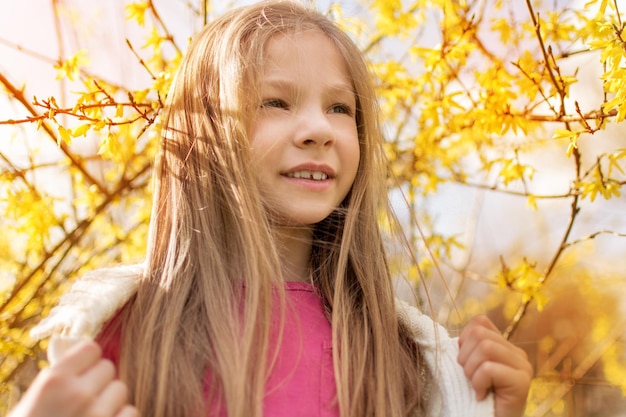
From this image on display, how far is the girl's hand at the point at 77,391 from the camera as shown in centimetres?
78

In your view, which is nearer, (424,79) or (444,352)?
(444,352)

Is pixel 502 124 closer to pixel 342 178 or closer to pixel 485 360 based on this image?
pixel 342 178

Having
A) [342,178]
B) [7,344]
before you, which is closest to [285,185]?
[342,178]

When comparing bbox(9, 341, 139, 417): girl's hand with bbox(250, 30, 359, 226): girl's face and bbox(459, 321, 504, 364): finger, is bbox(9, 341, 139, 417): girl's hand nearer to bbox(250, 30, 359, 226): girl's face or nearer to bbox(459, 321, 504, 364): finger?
bbox(250, 30, 359, 226): girl's face

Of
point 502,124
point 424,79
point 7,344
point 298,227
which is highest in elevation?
point 424,79

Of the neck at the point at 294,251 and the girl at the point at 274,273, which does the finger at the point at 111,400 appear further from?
the neck at the point at 294,251

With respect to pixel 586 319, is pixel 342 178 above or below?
above

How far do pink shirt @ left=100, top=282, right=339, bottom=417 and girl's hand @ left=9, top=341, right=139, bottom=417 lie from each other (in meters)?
0.19

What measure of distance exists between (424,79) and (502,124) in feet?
1.15

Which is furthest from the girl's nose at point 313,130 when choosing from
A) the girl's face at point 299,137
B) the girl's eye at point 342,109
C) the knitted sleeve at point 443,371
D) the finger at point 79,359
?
the finger at point 79,359

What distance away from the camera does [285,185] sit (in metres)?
1.17

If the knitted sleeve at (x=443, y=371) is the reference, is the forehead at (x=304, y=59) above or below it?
above

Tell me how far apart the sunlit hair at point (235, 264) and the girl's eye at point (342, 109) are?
7 cm

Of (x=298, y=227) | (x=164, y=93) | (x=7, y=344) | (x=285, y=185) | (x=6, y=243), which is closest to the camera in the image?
(x=285, y=185)
